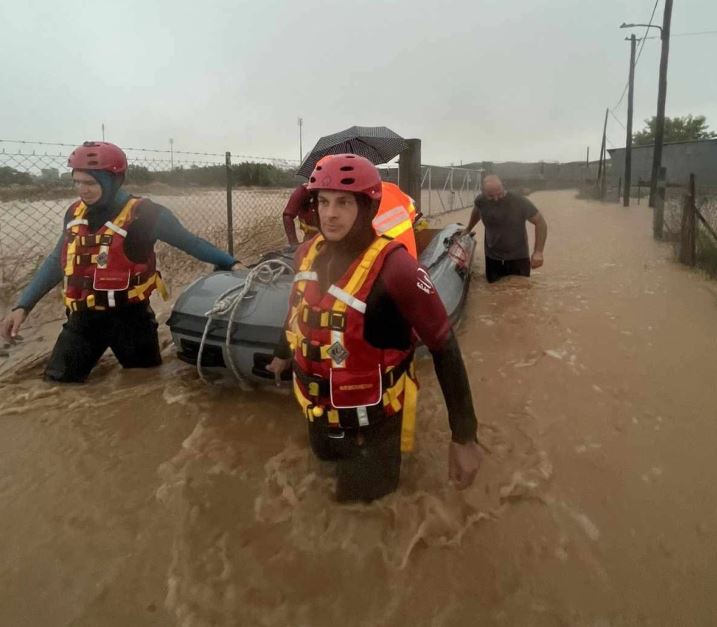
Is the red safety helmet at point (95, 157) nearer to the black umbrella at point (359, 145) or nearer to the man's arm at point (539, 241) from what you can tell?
the black umbrella at point (359, 145)

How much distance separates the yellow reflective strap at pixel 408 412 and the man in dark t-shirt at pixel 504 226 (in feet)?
13.4

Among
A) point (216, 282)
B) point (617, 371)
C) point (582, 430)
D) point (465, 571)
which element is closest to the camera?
point (465, 571)

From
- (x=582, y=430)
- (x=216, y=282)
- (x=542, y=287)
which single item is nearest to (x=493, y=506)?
(x=582, y=430)

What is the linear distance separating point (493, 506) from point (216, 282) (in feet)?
7.25

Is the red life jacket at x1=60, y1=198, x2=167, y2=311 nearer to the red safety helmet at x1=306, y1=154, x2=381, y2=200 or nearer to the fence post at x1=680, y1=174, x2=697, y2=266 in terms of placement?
the red safety helmet at x1=306, y1=154, x2=381, y2=200

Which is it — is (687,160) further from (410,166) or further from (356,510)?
(356,510)

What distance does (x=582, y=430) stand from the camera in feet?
10.1

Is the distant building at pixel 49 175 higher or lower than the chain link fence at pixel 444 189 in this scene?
lower

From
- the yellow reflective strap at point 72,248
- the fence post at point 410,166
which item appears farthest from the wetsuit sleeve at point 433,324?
the fence post at point 410,166

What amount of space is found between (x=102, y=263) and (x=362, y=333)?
A: 6.80 feet

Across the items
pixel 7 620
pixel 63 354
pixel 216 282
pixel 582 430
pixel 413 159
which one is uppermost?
pixel 413 159

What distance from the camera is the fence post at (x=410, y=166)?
6828 millimetres

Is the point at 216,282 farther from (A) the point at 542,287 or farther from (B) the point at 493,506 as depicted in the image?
(A) the point at 542,287

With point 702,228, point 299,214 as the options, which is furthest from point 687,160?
point 299,214
